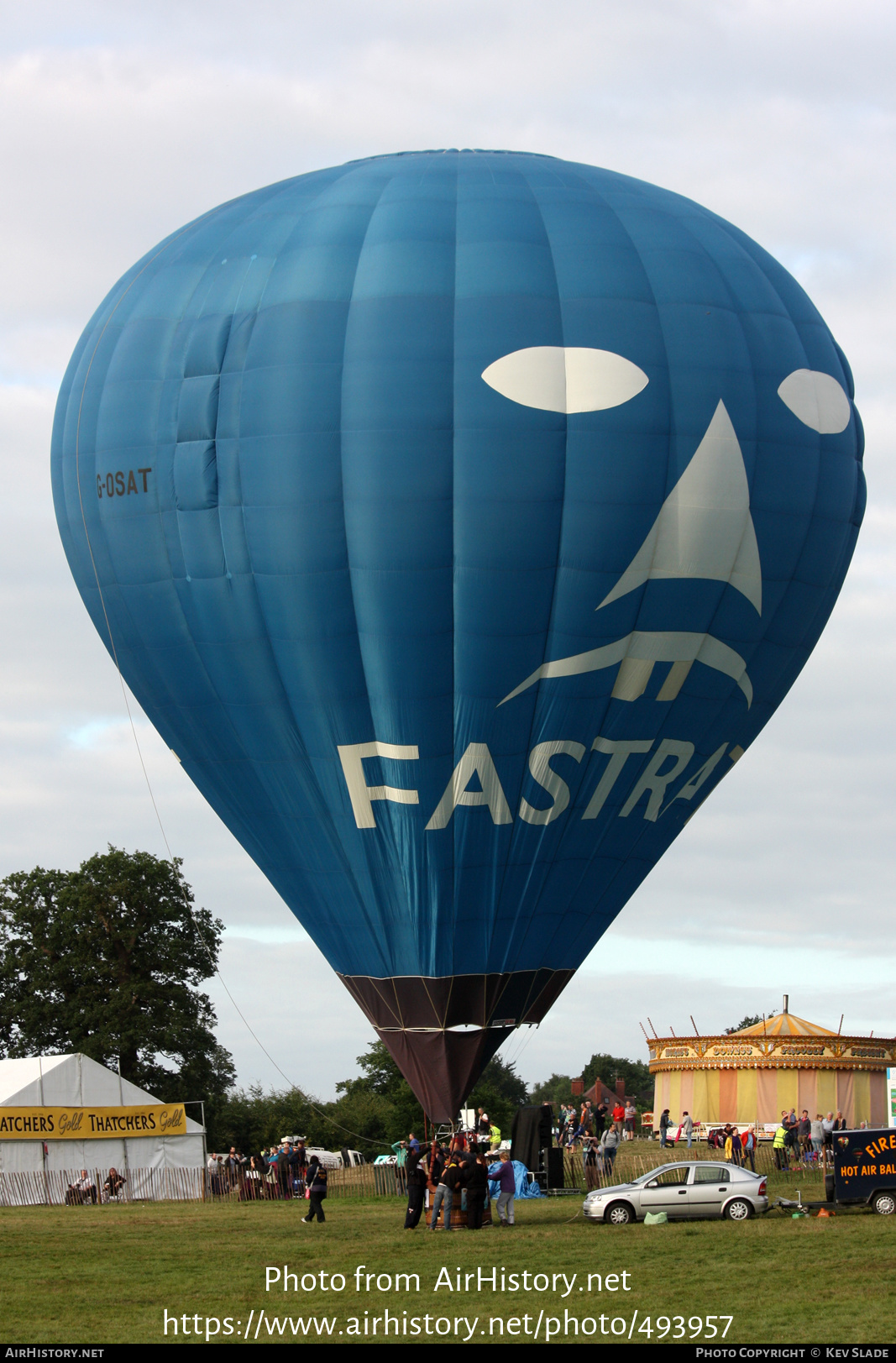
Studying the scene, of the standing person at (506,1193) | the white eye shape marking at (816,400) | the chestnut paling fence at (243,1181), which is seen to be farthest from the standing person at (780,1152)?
the white eye shape marking at (816,400)

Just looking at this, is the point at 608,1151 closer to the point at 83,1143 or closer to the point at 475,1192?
the point at 475,1192

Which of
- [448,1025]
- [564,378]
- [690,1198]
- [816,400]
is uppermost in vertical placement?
[816,400]

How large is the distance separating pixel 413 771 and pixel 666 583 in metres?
4.48

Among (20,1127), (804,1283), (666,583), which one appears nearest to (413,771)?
(666,583)

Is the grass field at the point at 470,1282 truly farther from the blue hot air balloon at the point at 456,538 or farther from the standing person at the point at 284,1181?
the standing person at the point at 284,1181

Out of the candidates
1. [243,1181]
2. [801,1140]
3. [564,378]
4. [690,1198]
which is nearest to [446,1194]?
[690,1198]

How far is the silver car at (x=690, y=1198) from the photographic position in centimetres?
2169

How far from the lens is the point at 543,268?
23891 mm

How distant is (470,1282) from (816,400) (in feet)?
48.1

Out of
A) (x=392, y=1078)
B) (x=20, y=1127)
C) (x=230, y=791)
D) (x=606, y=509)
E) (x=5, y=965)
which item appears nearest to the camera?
(x=606, y=509)

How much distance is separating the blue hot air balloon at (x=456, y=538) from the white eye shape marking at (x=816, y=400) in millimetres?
61

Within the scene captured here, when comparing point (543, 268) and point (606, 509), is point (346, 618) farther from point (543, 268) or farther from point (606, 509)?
point (543, 268)

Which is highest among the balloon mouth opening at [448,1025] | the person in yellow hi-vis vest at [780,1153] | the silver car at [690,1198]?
the balloon mouth opening at [448,1025]

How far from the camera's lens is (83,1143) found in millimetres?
34094
